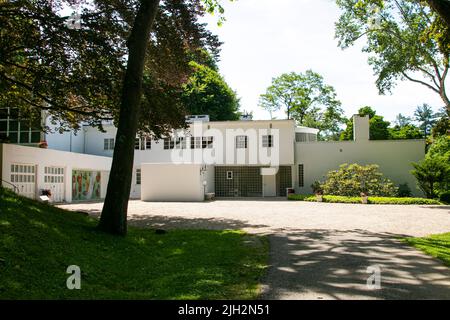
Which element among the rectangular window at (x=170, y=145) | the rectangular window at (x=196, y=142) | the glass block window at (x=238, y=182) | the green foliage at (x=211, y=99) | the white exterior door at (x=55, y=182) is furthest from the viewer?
the green foliage at (x=211, y=99)

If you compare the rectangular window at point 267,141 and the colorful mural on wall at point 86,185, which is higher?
the rectangular window at point 267,141

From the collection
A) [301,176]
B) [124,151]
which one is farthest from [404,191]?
[124,151]

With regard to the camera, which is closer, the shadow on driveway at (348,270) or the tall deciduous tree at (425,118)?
the shadow on driveway at (348,270)

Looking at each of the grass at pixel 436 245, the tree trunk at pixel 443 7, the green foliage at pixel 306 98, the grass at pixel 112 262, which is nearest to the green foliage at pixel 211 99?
the green foliage at pixel 306 98

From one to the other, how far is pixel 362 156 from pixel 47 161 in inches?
900

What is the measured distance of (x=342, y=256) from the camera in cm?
848

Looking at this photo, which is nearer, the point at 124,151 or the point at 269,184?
the point at 124,151

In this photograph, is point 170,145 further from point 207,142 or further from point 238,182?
point 238,182

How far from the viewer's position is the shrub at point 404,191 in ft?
96.2

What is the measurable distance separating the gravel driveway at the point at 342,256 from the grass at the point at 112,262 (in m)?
0.56

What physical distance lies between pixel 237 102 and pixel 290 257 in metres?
47.6

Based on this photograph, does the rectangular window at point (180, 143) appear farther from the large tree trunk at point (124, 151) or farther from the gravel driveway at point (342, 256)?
the large tree trunk at point (124, 151)

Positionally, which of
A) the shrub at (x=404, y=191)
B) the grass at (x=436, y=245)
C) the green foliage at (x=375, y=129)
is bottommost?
the grass at (x=436, y=245)

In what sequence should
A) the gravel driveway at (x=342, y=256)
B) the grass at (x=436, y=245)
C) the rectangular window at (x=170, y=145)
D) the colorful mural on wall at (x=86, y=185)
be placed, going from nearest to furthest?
the gravel driveway at (x=342, y=256) → the grass at (x=436, y=245) → the colorful mural on wall at (x=86, y=185) → the rectangular window at (x=170, y=145)
